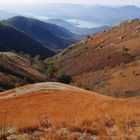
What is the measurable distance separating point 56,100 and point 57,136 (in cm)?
1808

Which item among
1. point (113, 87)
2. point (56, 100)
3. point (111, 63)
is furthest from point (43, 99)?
point (111, 63)

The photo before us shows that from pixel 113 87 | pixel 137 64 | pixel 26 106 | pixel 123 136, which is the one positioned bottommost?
pixel 123 136

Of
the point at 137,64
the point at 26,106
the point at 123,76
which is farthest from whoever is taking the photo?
the point at 137,64

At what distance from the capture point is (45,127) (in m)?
14.6

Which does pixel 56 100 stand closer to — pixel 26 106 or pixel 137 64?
pixel 26 106

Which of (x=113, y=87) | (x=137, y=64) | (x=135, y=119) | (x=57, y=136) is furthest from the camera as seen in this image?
(x=137, y=64)

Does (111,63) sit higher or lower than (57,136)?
higher

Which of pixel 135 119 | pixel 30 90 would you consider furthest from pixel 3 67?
pixel 135 119

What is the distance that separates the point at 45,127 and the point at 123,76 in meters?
139

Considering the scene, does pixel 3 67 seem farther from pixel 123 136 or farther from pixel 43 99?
pixel 123 136

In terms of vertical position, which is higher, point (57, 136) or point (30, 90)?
point (30, 90)

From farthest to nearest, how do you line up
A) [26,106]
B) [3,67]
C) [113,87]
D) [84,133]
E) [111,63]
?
[111,63] < [113,87] < [3,67] < [26,106] < [84,133]

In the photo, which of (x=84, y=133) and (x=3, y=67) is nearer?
(x=84, y=133)

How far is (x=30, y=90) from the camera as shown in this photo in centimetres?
3791
